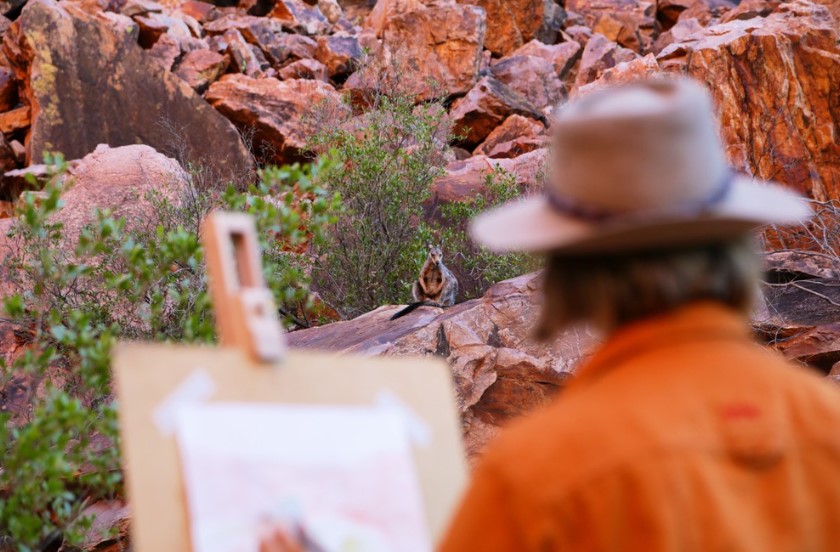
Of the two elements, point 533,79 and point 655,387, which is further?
point 533,79

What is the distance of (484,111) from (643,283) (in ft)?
69.6

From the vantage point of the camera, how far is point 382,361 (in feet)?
7.96

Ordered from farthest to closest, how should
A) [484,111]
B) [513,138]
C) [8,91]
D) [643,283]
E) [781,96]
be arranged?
[484,111], [513,138], [8,91], [781,96], [643,283]

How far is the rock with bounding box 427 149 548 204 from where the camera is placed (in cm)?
1529

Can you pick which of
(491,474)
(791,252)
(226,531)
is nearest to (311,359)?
(226,531)

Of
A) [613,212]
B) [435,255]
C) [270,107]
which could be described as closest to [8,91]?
[270,107]

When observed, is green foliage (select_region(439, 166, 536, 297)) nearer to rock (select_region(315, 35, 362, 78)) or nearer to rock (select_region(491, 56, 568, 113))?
rock (select_region(491, 56, 568, 113))

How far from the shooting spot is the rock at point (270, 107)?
19.8 m

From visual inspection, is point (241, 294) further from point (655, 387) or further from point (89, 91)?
point (89, 91)

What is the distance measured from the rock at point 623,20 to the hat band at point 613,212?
27870 millimetres

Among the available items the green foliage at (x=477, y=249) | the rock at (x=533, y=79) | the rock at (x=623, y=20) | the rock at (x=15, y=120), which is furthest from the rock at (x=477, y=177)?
the rock at (x=623, y=20)

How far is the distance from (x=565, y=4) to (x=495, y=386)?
85.4 ft

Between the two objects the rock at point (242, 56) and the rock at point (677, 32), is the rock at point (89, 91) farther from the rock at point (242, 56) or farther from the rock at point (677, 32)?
the rock at point (677, 32)

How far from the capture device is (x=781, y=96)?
44.8ft
